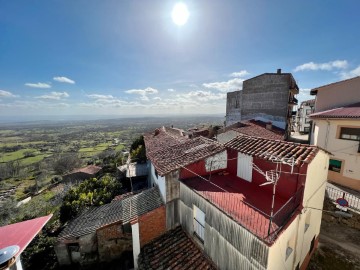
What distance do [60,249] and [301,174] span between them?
1483 centimetres

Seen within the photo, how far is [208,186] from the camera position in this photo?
9961 millimetres

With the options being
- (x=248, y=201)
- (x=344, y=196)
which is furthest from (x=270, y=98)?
(x=248, y=201)

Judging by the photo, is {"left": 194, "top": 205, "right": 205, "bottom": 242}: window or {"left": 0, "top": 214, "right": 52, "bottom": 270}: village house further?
{"left": 194, "top": 205, "right": 205, "bottom": 242}: window

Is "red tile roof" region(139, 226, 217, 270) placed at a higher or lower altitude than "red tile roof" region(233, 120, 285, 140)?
lower

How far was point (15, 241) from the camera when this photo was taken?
4.67m

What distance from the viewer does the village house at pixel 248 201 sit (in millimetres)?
6754

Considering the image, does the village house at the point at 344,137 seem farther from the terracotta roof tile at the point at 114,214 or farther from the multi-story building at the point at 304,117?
the multi-story building at the point at 304,117

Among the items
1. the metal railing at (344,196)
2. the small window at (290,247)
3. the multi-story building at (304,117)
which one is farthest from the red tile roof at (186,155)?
the multi-story building at (304,117)

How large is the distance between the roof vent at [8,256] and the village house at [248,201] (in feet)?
21.3

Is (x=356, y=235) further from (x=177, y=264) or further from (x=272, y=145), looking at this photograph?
(x=177, y=264)

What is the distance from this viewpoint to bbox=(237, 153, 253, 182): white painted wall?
420 inches

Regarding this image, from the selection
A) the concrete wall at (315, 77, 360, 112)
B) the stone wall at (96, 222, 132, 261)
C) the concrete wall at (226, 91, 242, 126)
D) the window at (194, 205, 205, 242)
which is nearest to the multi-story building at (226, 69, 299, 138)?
the concrete wall at (226, 91, 242, 126)

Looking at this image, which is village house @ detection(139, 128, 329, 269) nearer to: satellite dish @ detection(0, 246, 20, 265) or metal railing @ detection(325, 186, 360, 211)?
metal railing @ detection(325, 186, 360, 211)

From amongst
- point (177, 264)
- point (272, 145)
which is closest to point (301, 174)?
point (272, 145)
